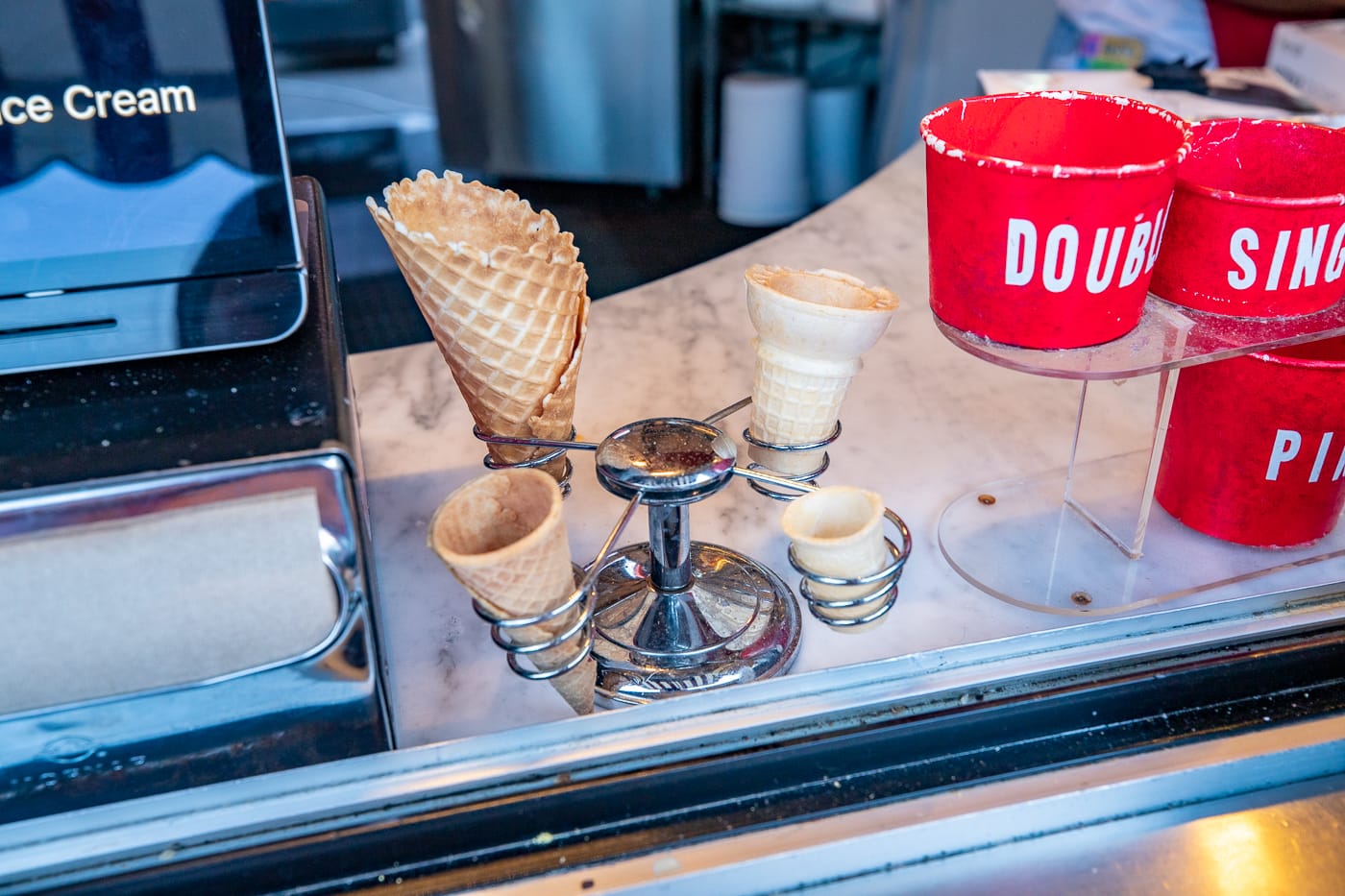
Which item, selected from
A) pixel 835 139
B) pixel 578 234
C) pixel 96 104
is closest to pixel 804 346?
pixel 96 104

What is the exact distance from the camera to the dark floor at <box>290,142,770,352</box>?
2.77 m

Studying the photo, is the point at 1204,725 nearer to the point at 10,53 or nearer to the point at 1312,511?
the point at 1312,511

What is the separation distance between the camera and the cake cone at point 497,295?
65cm

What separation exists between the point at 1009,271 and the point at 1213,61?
240cm

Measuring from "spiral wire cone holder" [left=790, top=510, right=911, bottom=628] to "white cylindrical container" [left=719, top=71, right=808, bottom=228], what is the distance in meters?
3.31

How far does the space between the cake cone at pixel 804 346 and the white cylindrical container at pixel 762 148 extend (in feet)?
10.4

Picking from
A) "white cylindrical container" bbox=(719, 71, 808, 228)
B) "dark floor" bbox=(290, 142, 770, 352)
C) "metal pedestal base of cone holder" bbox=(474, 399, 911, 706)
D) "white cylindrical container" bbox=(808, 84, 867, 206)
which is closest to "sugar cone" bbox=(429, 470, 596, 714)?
"metal pedestal base of cone holder" bbox=(474, 399, 911, 706)

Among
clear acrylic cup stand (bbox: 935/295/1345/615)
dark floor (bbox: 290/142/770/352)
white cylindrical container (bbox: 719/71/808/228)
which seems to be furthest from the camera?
white cylindrical container (bbox: 719/71/808/228)

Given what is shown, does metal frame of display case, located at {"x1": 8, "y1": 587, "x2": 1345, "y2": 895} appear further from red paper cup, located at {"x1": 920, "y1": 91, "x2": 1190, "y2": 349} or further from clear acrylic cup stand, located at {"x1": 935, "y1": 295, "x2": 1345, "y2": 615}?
red paper cup, located at {"x1": 920, "y1": 91, "x2": 1190, "y2": 349}

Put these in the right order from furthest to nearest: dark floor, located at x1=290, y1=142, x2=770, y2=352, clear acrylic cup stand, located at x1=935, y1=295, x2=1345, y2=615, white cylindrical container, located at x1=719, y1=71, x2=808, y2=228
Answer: white cylindrical container, located at x1=719, y1=71, x2=808, y2=228
dark floor, located at x1=290, y1=142, x2=770, y2=352
clear acrylic cup stand, located at x1=935, y1=295, x2=1345, y2=615

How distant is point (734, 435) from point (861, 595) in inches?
13.1

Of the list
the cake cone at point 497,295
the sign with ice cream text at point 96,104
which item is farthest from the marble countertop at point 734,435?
the sign with ice cream text at point 96,104

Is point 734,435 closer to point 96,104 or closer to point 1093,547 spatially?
point 1093,547

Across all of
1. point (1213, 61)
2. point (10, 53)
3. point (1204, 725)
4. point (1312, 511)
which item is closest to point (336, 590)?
point (10, 53)
